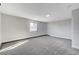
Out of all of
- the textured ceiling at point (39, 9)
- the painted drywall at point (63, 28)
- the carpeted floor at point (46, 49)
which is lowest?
the carpeted floor at point (46, 49)

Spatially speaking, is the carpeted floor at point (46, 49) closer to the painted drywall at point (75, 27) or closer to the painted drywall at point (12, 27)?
the painted drywall at point (75, 27)

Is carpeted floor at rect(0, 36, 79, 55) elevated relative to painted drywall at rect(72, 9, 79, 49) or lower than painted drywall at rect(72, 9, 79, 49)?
lower

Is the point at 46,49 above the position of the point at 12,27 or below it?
below

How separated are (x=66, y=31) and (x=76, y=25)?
38 cm

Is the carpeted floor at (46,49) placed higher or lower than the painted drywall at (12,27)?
lower

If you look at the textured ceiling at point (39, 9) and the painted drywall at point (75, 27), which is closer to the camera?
the textured ceiling at point (39, 9)

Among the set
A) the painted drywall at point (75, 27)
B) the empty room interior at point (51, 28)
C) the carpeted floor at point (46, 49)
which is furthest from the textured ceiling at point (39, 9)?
the carpeted floor at point (46, 49)

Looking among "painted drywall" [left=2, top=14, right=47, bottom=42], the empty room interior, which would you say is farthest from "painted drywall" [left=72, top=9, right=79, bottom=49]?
"painted drywall" [left=2, top=14, right=47, bottom=42]

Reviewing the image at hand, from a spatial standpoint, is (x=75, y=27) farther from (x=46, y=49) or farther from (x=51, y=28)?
(x=46, y=49)

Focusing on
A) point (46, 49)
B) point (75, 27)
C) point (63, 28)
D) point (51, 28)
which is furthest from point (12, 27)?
point (75, 27)

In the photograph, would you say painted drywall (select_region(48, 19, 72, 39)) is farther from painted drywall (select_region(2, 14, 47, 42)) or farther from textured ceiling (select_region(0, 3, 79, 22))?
painted drywall (select_region(2, 14, 47, 42))

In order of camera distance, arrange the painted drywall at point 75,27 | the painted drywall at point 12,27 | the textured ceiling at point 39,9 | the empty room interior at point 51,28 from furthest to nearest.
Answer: the painted drywall at point 12,27, the painted drywall at point 75,27, the empty room interior at point 51,28, the textured ceiling at point 39,9

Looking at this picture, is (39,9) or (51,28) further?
(51,28)
